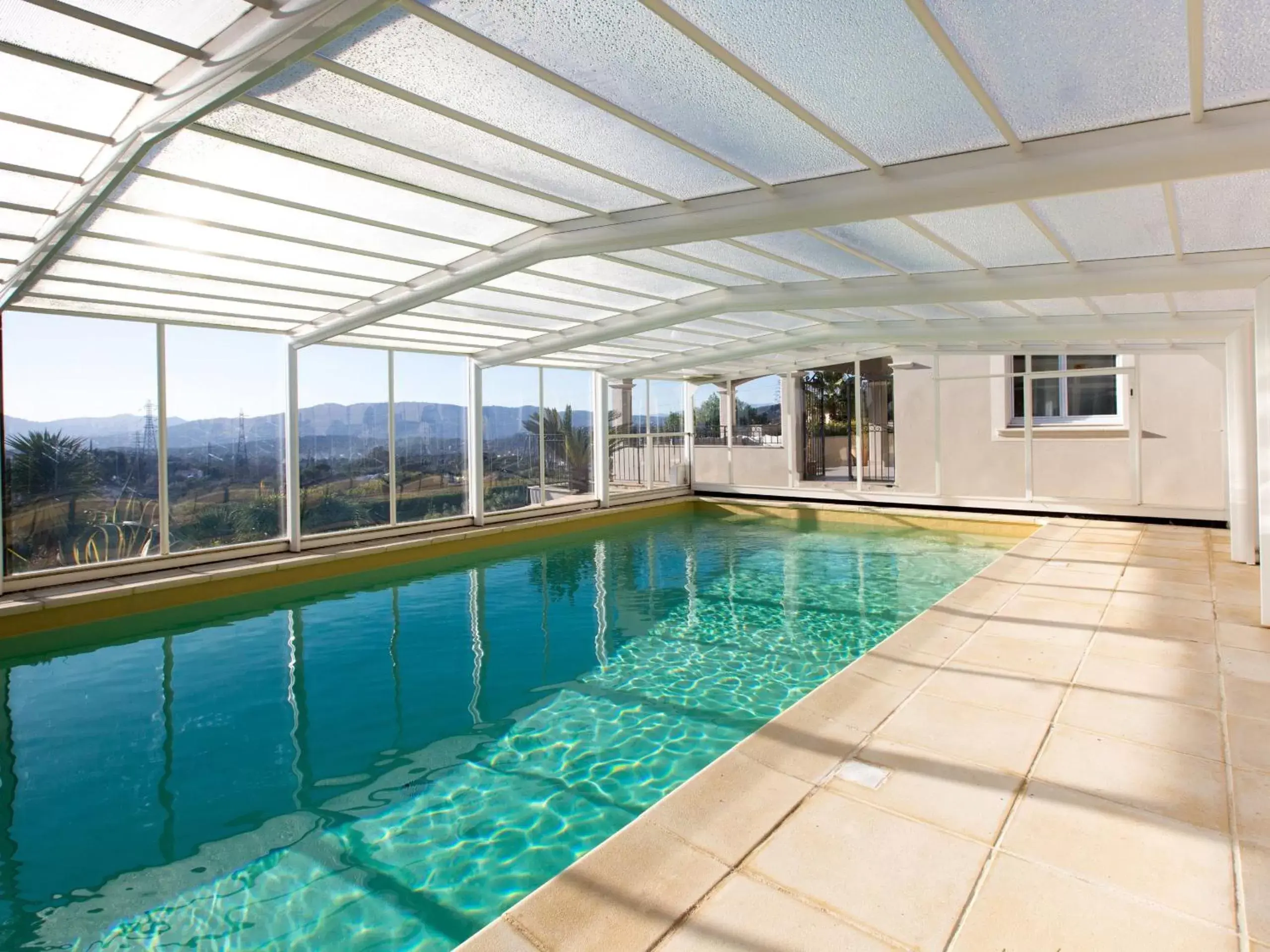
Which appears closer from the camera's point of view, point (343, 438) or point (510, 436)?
point (343, 438)

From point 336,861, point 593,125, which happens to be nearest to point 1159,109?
point 593,125

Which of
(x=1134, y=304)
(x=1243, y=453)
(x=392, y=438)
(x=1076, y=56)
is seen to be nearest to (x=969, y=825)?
(x=1076, y=56)

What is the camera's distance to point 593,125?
395 cm

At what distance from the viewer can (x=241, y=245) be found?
610cm

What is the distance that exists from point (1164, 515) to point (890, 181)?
10527 millimetres

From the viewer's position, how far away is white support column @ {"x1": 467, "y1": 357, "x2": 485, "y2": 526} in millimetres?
12641

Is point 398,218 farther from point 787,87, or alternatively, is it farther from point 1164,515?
point 1164,515

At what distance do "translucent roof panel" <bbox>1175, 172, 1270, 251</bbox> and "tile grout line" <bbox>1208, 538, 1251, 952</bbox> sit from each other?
9.93 ft

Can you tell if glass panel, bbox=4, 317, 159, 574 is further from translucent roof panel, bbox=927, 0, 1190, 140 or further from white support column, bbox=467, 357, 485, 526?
translucent roof panel, bbox=927, 0, 1190, 140

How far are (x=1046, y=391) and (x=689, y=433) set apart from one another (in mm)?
8150

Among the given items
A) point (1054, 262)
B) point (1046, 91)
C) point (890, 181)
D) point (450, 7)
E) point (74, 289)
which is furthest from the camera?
point (74, 289)

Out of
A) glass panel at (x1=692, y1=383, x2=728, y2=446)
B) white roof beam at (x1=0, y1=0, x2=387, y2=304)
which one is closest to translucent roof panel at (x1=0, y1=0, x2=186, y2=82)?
white roof beam at (x1=0, y1=0, x2=387, y2=304)

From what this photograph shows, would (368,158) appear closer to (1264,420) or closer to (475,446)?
(1264,420)

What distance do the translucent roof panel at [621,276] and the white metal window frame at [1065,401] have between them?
8285 millimetres
